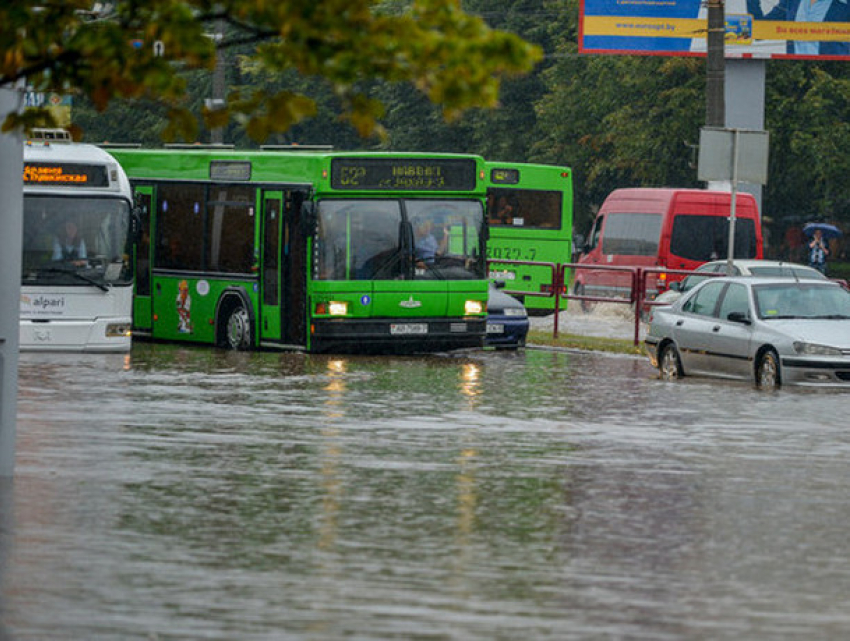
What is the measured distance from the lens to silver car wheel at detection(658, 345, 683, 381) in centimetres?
2592

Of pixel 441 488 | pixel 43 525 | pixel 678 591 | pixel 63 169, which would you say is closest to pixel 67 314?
pixel 63 169

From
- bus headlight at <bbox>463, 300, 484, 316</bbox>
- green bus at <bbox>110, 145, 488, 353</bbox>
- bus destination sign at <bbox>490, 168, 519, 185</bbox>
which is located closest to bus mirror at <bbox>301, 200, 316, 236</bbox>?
green bus at <bbox>110, 145, 488, 353</bbox>

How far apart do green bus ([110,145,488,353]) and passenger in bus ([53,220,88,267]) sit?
46.1 inches

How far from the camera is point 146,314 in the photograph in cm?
3128

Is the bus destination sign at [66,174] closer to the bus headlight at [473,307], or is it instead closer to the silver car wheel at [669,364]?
the bus headlight at [473,307]

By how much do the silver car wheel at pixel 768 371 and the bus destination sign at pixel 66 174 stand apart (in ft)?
27.7

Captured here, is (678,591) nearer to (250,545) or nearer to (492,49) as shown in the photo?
(250,545)

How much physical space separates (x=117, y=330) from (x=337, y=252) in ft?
9.84

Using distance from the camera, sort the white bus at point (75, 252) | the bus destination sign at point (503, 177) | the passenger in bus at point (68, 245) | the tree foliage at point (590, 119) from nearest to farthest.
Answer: the white bus at point (75, 252), the passenger in bus at point (68, 245), the bus destination sign at point (503, 177), the tree foliage at point (590, 119)

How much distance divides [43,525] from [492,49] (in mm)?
5383

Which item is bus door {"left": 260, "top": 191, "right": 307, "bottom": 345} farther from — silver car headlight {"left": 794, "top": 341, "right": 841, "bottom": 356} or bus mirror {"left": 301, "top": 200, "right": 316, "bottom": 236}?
silver car headlight {"left": 794, "top": 341, "right": 841, "bottom": 356}

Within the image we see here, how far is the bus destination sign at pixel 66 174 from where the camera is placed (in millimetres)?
27047

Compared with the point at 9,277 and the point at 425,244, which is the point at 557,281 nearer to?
the point at 425,244

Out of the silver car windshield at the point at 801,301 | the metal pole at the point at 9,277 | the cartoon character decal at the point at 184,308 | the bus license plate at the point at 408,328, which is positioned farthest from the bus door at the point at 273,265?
the metal pole at the point at 9,277
